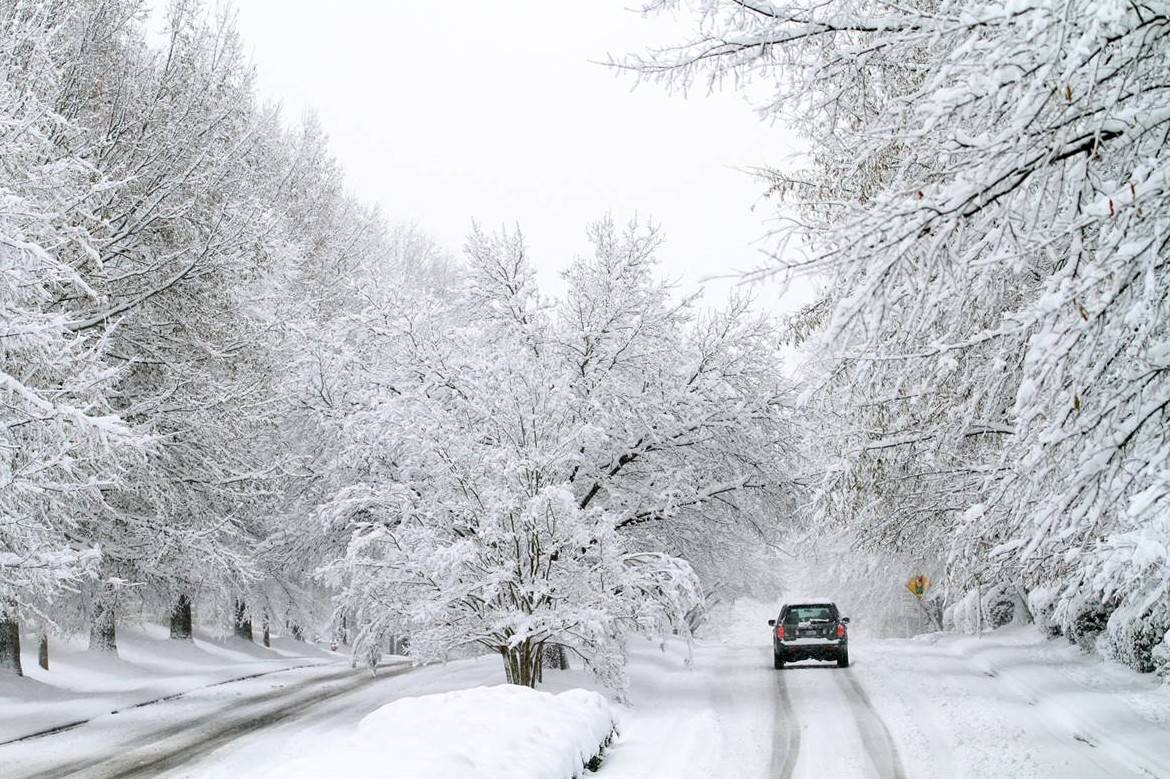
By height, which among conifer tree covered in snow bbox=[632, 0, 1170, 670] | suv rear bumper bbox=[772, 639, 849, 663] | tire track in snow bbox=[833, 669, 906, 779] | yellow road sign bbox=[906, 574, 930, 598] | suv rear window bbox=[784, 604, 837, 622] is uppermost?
conifer tree covered in snow bbox=[632, 0, 1170, 670]

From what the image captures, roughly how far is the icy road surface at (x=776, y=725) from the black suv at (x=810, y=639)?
392mm

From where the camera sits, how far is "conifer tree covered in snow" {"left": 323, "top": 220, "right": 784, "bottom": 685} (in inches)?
519

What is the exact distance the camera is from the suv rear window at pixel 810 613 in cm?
1948

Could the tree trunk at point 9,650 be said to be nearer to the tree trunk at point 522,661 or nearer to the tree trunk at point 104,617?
the tree trunk at point 104,617

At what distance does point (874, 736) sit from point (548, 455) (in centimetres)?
539

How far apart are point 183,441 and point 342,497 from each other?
302 centimetres

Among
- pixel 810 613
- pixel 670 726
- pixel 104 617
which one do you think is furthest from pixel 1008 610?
pixel 104 617

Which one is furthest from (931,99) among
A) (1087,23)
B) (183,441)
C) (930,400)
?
(183,441)

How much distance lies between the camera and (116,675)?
1956 cm

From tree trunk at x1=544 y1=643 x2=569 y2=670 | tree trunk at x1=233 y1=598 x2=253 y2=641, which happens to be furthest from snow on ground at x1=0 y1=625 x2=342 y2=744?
tree trunk at x1=544 y1=643 x2=569 y2=670

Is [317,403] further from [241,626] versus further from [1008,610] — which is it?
[1008,610]

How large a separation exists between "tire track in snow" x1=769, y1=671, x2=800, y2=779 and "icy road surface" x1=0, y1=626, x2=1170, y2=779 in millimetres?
25

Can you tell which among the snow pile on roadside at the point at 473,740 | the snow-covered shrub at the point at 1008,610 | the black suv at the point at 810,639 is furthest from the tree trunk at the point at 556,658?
the snow-covered shrub at the point at 1008,610

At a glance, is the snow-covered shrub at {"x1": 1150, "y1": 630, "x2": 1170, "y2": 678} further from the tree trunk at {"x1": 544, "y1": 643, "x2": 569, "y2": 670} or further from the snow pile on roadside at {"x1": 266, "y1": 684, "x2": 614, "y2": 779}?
the tree trunk at {"x1": 544, "y1": 643, "x2": 569, "y2": 670}
